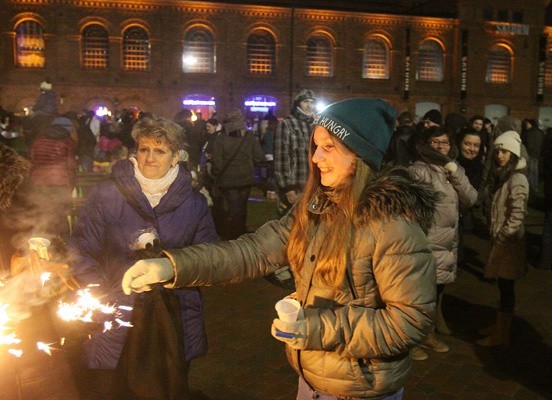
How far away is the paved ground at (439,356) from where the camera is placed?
15.4 ft

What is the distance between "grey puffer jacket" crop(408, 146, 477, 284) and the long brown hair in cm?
285

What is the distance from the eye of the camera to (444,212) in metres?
5.14

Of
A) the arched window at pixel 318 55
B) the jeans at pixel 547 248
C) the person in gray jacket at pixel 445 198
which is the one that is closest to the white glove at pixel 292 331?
the person in gray jacket at pixel 445 198

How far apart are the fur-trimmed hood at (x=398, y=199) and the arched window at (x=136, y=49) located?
33.1 meters

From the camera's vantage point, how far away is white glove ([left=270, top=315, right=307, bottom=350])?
198 cm

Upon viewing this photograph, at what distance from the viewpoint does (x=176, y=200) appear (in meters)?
3.43

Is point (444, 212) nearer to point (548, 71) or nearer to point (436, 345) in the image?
point (436, 345)

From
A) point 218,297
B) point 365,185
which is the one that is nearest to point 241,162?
point 218,297

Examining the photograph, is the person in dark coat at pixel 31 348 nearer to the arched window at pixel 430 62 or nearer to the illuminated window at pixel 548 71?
the arched window at pixel 430 62

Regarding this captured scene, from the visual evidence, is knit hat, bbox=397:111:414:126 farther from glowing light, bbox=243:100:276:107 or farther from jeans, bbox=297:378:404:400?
glowing light, bbox=243:100:276:107

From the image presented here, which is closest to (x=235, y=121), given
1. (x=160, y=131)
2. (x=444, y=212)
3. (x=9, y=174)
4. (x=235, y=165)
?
(x=235, y=165)

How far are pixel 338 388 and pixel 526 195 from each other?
3.95 metres

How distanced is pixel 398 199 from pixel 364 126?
319 mm

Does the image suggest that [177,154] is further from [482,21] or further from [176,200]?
[482,21]
